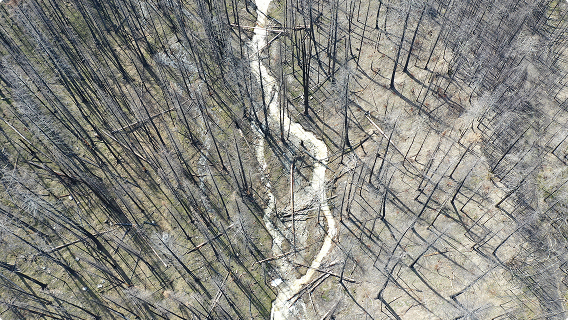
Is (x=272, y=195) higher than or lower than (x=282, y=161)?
lower

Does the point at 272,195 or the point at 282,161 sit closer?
the point at 272,195

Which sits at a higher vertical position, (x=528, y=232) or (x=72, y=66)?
(x=72, y=66)

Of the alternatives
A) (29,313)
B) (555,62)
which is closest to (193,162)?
(29,313)

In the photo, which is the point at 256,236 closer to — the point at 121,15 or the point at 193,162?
the point at 193,162
